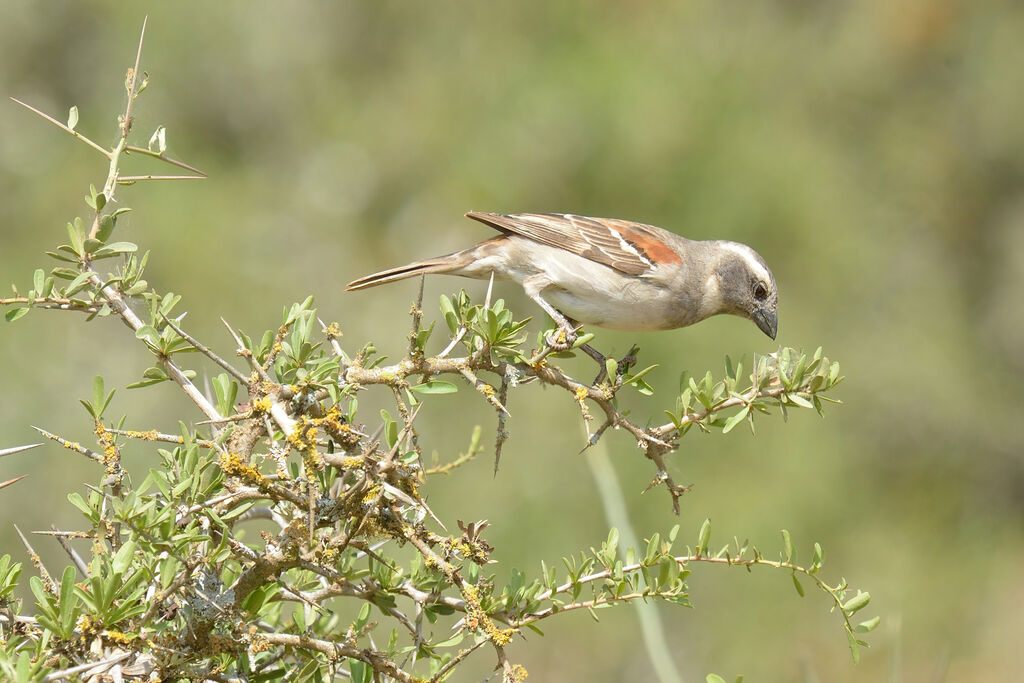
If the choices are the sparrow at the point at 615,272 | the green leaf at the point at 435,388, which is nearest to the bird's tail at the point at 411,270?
the sparrow at the point at 615,272

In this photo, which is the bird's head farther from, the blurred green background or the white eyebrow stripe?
the blurred green background

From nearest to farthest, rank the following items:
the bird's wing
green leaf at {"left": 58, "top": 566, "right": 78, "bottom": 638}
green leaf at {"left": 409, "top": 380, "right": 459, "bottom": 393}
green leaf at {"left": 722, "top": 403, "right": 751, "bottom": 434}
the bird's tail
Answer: green leaf at {"left": 58, "top": 566, "right": 78, "bottom": 638}
green leaf at {"left": 409, "top": 380, "right": 459, "bottom": 393}
green leaf at {"left": 722, "top": 403, "right": 751, "bottom": 434}
the bird's tail
the bird's wing

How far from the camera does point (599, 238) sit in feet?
18.6

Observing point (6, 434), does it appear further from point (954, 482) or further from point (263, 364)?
point (954, 482)

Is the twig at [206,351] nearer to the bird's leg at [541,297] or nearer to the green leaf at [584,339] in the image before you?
the green leaf at [584,339]

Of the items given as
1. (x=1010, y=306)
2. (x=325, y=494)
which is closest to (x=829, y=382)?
(x=325, y=494)

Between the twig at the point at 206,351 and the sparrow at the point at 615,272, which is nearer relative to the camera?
the twig at the point at 206,351

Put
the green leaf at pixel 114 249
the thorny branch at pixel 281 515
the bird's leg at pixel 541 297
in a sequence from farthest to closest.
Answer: the bird's leg at pixel 541 297 → the green leaf at pixel 114 249 → the thorny branch at pixel 281 515

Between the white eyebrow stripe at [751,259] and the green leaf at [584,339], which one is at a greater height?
the white eyebrow stripe at [751,259]

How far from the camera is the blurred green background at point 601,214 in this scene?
8898 mm

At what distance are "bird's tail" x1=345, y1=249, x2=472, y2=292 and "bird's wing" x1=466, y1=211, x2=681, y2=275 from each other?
0.26 meters

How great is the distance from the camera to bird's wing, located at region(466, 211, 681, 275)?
5449mm

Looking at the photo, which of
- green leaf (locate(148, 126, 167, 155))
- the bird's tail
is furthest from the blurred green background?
green leaf (locate(148, 126, 167, 155))

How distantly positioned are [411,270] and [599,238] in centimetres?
132
